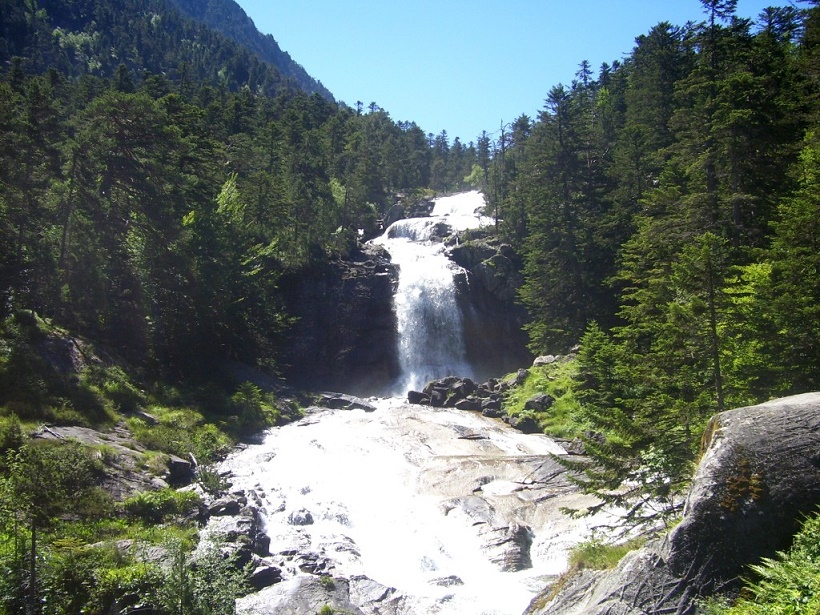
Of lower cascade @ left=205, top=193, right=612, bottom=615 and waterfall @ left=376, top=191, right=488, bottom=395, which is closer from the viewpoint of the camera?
lower cascade @ left=205, top=193, right=612, bottom=615

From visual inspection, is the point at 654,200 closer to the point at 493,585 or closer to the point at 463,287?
the point at 493,585

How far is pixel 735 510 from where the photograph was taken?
321 inches

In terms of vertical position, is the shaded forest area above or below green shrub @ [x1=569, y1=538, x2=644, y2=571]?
above

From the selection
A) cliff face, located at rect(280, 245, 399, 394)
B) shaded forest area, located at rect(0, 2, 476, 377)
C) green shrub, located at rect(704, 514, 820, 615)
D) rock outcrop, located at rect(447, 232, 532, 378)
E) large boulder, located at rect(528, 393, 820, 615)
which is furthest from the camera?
rock outcrop, located at rect(447, 232, 532, 378)

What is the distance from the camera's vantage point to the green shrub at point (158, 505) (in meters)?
16.9

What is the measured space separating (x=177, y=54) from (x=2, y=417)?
161419 millimetres

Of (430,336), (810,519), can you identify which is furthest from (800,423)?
(430,336)

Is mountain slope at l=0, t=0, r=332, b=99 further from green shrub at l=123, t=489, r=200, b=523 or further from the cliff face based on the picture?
green shrub at l=123, t=489, r=200, b=523

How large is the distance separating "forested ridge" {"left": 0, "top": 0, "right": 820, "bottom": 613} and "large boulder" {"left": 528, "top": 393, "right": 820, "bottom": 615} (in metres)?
4.80

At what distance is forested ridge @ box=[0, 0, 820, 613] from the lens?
50.6 feet

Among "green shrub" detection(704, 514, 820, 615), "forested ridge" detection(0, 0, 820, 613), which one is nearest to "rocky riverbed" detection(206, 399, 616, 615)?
"forested ridge" detection(0, 0, 820, 613)

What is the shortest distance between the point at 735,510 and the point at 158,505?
50.2 feet

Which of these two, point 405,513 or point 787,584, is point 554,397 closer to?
point 405,513

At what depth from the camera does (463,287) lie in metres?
52.5
